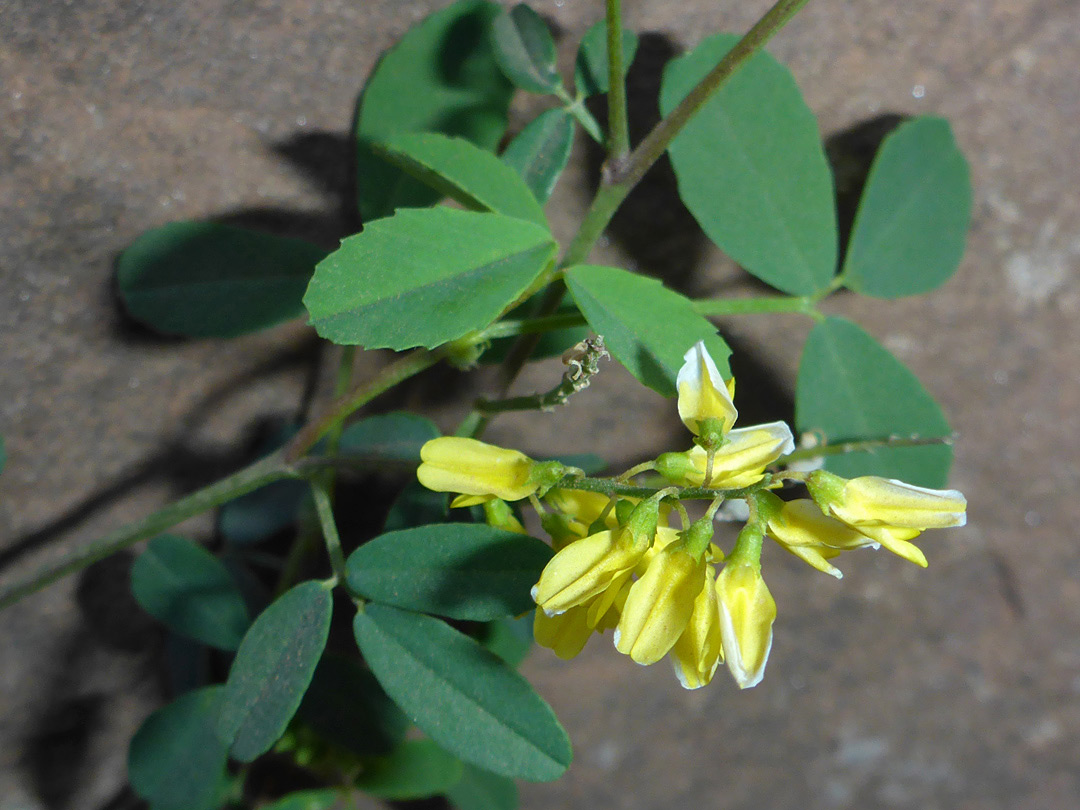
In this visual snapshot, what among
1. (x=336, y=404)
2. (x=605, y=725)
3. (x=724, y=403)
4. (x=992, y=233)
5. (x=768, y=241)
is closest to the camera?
(x=724, y=403)

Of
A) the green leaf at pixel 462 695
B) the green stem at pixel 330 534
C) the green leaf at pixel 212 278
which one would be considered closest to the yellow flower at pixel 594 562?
the green leaf at pixel 462 695

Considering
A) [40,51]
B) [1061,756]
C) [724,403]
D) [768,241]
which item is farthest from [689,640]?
Result: [1061,756]

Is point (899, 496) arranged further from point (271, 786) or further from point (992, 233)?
point (271, 786)

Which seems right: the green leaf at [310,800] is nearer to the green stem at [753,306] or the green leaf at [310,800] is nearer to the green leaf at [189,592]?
the green leaf at [189,592]

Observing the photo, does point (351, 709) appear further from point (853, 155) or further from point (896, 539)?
point (853, 155)

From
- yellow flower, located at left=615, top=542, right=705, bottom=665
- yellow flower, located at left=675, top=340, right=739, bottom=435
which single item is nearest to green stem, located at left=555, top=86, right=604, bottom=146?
yellow flower, located at left=675, top=340, right=739, bottom=435

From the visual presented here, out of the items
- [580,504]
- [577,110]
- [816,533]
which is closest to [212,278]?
[577,110]

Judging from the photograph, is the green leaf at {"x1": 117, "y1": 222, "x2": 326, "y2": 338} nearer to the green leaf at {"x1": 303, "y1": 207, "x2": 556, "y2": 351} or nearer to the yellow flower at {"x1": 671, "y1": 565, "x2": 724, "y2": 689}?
the green leaf at {"x1": 303, "y1": 207, "x2": 556, "y2": 351}
